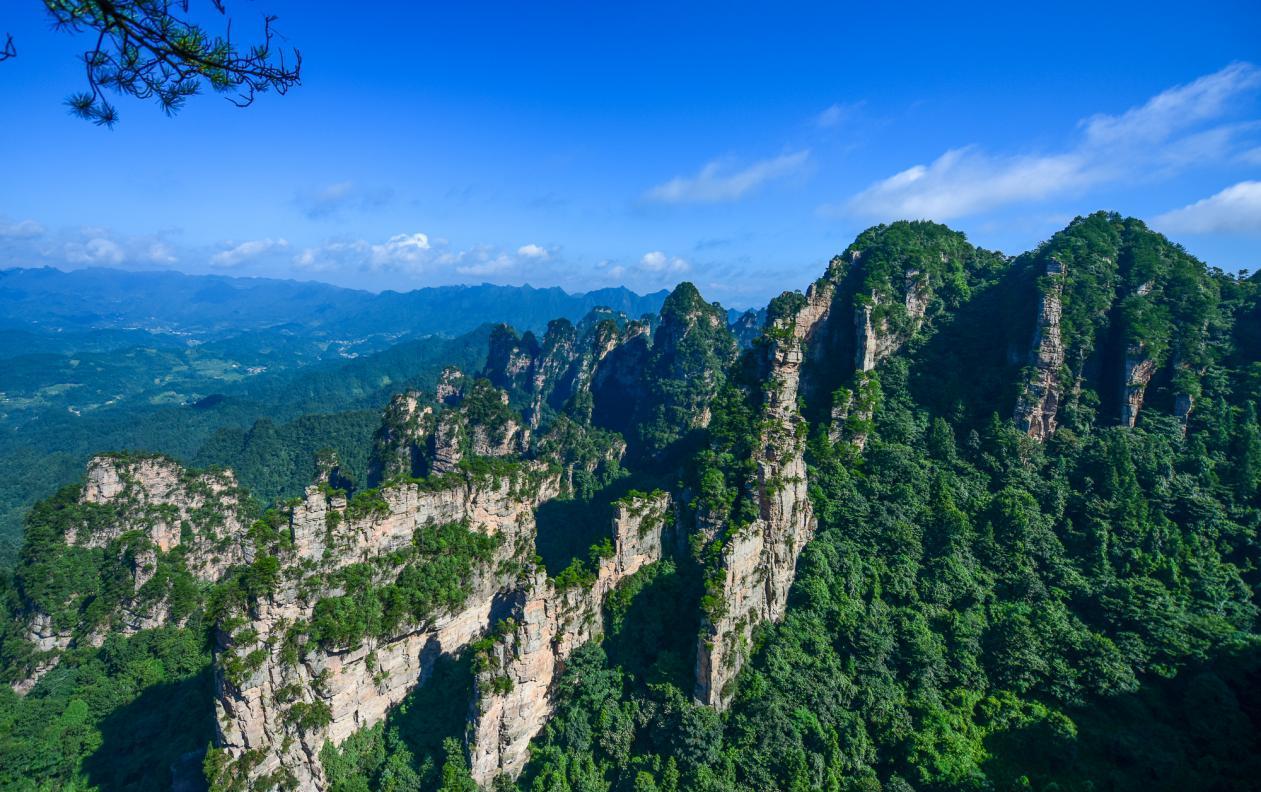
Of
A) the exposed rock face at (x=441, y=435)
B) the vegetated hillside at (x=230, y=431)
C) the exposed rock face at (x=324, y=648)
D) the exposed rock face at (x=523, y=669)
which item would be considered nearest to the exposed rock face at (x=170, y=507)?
the exposed rock face at (x=441, y=435)

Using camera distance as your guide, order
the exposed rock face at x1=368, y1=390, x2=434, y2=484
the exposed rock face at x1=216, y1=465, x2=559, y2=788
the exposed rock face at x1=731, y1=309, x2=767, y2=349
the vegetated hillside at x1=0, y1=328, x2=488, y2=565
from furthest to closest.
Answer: the exposed rock face at x1=731, y1=309, x2=767, y2=349 → the vegetated hillside at x1=0, y1=328, x2=488, y2=565 → the exposed rock face at x1=368, y1=390, x2=434, y2=484 → the exposed rock face at x1=216, y1=465, x2=559, y2=788

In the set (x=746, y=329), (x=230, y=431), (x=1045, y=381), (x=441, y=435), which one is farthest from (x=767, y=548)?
(x=230, y=431)

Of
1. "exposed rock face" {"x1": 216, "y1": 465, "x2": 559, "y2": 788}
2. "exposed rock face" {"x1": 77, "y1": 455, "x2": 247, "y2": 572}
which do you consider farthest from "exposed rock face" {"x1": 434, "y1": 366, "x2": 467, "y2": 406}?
"exposed rock face" {"x1": 216, "y1": 465, "x2": 559, "y2": 788}

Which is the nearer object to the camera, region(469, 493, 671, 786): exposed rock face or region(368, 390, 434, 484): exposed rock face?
region(469, 493, 671, 786): exposed rock face

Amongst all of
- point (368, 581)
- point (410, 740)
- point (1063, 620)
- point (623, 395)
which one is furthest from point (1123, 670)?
point (623, 395)

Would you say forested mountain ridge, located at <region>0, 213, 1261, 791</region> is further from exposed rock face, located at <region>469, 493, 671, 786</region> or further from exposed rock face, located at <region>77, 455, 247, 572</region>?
exposed rock face, located at <region>77, 455, 247, 572</region>

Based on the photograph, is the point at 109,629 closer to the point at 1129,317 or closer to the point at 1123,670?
the point at 1123,670

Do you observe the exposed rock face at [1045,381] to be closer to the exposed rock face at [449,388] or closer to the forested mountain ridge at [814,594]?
the forested mountain ridge at [814,594]
